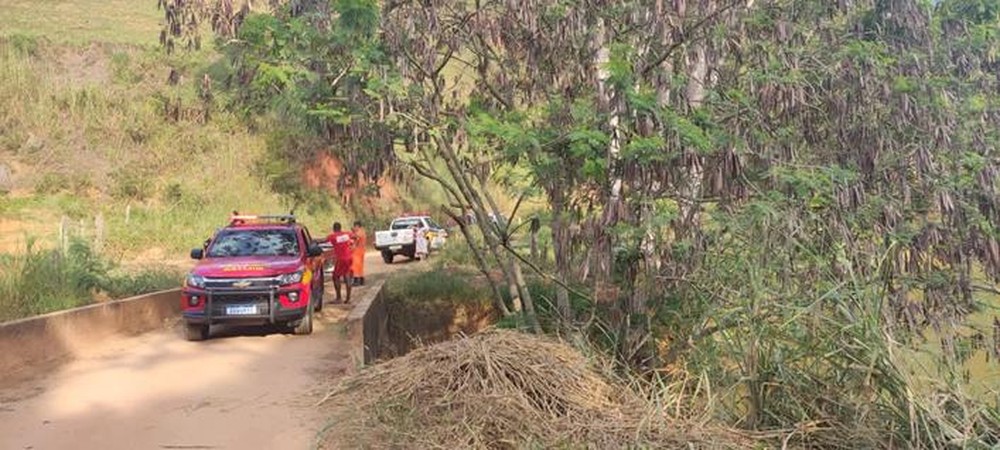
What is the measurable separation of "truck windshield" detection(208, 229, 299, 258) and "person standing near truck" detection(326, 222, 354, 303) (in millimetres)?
2124

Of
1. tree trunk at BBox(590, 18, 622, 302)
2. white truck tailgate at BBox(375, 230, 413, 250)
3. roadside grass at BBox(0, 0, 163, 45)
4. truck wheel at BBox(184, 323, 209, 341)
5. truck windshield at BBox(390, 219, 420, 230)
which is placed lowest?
truck wheel at BBox(184, 323, 209, 341)

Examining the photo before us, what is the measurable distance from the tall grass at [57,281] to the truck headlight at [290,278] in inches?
128

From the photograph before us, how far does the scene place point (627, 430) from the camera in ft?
19.8

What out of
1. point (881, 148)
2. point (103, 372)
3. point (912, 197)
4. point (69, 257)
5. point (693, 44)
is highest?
point (693, 44)

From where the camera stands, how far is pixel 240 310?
11.1m

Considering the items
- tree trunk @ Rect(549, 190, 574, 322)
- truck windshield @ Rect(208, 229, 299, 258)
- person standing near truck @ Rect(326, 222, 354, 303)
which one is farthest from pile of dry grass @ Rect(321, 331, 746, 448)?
person standing near truck @ Rect(326, 222, 354, 303)

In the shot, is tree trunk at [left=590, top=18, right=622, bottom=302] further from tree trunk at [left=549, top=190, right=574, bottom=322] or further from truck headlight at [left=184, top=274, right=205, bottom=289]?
truck headlight at [left=184, top=274, right=205, bottom=289]

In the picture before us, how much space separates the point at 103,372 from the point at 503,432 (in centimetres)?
565

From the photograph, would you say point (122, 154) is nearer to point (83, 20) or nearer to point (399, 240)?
point (399, 240)

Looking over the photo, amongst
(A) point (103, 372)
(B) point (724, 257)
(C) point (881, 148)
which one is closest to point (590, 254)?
Result: (B) point (724, 257)

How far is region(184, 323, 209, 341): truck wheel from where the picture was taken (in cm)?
1135

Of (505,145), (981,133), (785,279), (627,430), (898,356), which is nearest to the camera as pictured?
(898,356)

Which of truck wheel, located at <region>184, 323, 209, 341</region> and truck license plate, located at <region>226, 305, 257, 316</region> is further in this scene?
truck wheel, located at <region>184, 323, 209, 341</region>

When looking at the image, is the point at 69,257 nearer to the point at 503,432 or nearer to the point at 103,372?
the point at 103,372
